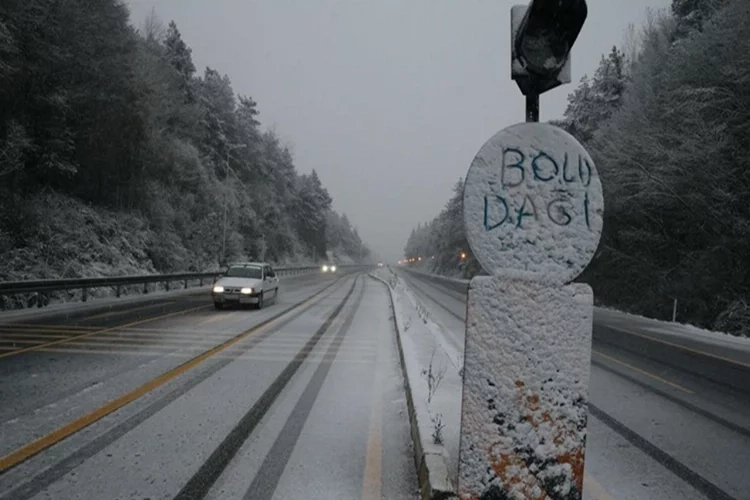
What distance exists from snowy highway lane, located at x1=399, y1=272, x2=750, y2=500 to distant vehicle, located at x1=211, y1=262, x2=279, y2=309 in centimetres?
1161

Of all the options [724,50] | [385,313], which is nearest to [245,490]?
[385,313]

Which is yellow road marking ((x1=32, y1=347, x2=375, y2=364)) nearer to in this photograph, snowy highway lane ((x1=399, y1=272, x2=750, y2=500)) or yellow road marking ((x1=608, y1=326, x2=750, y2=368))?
snowy highway lane ((x1=399, y1=272, x2=750, y2=500))

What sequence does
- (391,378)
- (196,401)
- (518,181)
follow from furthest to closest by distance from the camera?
(391,378)
(196,401)
(518,181)

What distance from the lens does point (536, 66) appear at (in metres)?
2.24

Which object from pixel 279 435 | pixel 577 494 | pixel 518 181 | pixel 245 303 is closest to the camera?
pixel 577 494

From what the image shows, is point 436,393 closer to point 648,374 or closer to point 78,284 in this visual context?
point 648,374

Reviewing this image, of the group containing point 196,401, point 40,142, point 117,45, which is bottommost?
point 196,401

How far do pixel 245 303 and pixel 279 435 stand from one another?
12.6 metres

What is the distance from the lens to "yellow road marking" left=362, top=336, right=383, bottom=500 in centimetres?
357

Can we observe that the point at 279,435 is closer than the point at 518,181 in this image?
No

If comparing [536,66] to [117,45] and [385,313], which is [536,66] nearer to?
[385,313]

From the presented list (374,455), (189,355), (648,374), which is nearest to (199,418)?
(374,455)

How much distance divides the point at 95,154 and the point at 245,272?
1413 cm

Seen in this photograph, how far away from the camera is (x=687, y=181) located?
18.1 m
